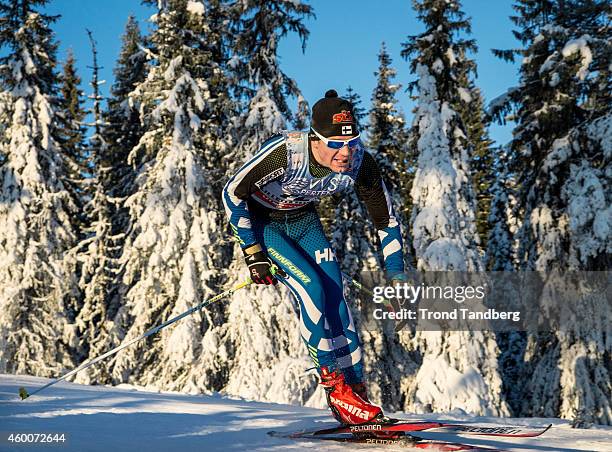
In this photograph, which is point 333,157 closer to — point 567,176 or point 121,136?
point 567,176

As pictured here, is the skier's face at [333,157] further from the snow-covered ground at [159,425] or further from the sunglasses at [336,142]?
the snow-covered ground at [159,425]

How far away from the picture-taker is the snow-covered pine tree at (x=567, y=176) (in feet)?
53.0

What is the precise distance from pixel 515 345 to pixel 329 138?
22.6 meters

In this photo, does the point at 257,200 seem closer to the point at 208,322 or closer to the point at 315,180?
the point at 315,180

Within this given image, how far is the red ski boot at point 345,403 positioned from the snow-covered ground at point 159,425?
0.37 metres

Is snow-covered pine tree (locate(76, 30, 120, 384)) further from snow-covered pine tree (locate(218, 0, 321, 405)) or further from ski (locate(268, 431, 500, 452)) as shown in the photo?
ski (locate(268, 431, 500, 452))

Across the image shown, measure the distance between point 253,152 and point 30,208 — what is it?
9595mm

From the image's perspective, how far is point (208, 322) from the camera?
19.3 metres

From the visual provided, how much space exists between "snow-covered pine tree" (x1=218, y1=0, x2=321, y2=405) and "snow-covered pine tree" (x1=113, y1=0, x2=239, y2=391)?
129cm

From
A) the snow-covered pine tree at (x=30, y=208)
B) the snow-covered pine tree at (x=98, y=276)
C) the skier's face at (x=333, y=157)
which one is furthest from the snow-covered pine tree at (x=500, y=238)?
the skier's face at (x=333, y=157)

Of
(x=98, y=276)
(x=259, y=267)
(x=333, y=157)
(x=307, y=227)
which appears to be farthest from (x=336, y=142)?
(x=98, y=276)

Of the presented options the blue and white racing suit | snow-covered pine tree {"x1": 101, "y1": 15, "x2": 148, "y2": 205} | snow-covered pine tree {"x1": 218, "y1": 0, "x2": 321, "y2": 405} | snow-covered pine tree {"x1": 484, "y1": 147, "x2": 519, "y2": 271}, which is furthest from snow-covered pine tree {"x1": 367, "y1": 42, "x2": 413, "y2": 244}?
the blue and white racing suit

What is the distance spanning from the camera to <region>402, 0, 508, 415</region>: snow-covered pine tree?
16828mm

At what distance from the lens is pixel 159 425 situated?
170 inches
